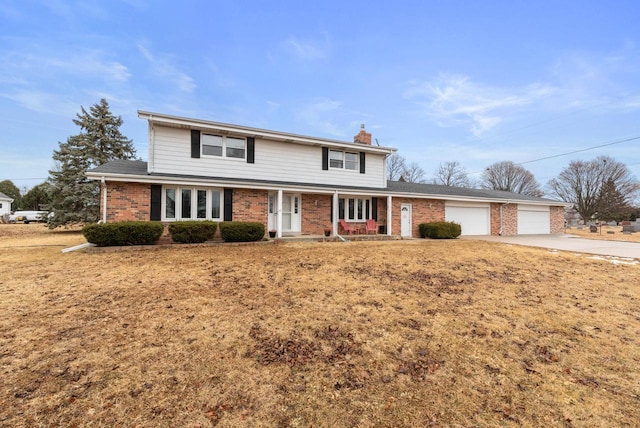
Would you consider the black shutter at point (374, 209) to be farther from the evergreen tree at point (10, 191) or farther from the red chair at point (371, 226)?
the evergreen tree at point (10, 191)

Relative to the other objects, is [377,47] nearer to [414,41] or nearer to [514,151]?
[414,41]

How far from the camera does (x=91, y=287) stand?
536 centimetres

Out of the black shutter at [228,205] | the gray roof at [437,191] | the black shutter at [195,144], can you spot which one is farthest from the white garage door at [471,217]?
the black shutter at [195,144]

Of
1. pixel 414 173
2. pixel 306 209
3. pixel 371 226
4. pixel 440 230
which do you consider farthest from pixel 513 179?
pixel 306 209

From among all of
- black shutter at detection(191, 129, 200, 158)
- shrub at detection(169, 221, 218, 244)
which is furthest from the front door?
black shutter at detection(191, 129, 200, 158)

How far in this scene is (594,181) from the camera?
44500 millimetres

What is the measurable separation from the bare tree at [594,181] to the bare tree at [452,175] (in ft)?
53.3

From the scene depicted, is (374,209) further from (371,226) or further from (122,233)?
(122,233)

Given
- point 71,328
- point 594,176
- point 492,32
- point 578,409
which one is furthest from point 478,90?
point 594,176

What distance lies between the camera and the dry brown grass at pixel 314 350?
7.33ft

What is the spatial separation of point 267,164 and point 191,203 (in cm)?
409

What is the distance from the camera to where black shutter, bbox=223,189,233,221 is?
1239cm

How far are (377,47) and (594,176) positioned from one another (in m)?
49.3

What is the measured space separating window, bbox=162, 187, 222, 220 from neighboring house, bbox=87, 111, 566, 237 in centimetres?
4
